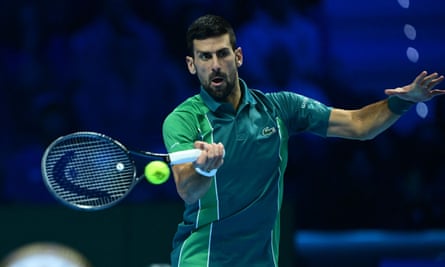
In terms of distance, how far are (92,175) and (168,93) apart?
2663 millimetres

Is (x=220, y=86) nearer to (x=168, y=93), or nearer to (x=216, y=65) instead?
(x=216, y=65)

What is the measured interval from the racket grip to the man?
0.20m

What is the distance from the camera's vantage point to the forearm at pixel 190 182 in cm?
422

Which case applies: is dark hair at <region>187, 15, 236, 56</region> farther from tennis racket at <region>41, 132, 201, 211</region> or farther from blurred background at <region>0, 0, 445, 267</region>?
blurred background at <region>0, 0, 445, 267</region>

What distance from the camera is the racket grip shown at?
4.16 m

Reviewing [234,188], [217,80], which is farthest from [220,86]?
[234,188]

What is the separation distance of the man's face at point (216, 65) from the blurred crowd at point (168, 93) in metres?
2.82

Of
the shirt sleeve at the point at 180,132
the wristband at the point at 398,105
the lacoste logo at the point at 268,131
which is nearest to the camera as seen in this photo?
the shirt sleeve at the point at 180,132

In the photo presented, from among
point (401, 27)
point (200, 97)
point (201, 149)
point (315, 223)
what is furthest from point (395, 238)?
point (201, 149)

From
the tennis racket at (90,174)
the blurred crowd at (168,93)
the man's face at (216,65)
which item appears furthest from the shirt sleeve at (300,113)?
the blurred crowd at (168,93)

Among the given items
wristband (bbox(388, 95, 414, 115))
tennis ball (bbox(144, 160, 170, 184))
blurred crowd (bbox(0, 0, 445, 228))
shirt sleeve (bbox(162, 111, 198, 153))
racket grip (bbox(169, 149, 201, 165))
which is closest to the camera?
racket grip (bbox(169, 149, 201, 165))

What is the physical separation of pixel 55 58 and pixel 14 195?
1020mm

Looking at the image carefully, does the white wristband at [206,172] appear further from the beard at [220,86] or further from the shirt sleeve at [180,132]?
the beard at [220,86]

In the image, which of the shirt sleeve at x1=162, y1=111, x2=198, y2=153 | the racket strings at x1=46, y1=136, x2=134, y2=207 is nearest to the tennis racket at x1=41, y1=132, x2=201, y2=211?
the racket strings at x1=46, y1=136, x2=134, y2=207
